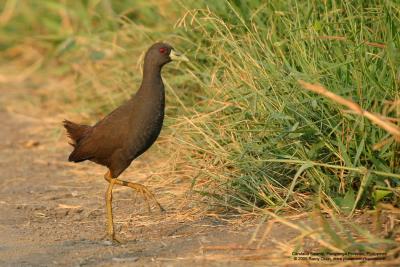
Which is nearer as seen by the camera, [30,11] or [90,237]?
[90,237]

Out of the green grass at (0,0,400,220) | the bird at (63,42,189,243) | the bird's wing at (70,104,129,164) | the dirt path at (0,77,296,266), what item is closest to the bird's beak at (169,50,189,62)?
the bird at (63,42,189,243)

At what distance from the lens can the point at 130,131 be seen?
483cm

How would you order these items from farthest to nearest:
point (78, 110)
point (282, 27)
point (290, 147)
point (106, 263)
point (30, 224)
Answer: point (78, 110), point (282, 27), point (30, 224), point (290, 147), point (106, 263)

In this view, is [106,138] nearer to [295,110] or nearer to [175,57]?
[175,57]

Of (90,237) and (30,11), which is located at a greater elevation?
(90,237)

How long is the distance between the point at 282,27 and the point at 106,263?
2.20 meters

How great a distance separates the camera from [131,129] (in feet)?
15.8

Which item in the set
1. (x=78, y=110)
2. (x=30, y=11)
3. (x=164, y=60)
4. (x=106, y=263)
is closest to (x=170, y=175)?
(x=164, y=60)

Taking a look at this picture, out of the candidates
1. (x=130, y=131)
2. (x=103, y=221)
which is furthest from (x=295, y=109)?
(x=103, y=221)

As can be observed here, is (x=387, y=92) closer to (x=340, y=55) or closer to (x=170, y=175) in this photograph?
(x=340, y=55)

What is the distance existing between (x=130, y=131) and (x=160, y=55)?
0.61m

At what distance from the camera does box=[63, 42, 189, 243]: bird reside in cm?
480

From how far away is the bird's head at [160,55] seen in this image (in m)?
5.17

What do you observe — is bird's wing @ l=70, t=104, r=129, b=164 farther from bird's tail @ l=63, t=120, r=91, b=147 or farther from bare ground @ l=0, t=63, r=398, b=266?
bare ground @ l=0, t=63, r=398, b=266
